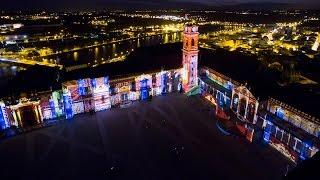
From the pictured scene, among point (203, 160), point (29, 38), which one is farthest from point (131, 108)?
point (29, 38)

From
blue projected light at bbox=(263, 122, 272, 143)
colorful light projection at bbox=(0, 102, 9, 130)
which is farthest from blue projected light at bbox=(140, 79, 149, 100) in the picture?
blue projected light at bbox=(263, 122, 272, 143)

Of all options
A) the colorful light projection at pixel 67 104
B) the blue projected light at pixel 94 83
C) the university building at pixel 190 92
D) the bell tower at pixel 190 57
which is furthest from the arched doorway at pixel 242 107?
the colorful light projection at pixel 67 104

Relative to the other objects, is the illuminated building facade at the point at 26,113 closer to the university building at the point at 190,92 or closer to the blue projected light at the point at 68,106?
the university building at the point at 190,92

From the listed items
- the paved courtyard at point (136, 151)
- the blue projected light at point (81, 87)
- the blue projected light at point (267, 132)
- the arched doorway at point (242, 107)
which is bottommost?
the paved courtyard at point (136, 151)

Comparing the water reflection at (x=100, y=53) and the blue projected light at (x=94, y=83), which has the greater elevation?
the blue projected light at (x=94, y=83)

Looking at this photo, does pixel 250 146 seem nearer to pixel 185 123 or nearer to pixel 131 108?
pixel 185 123

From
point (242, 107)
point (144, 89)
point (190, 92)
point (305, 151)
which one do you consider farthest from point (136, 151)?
point (190, 92)

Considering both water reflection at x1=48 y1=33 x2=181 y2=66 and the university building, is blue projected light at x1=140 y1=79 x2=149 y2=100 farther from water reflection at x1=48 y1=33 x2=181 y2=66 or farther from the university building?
water reflection at x1=48 y1=33 x2=181 y2=66
